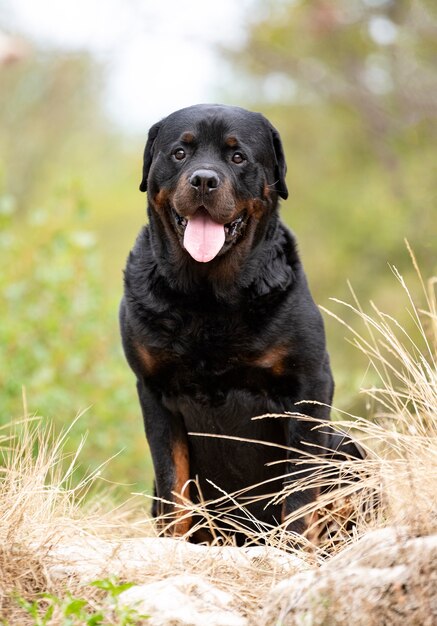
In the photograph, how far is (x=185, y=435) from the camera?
426cm

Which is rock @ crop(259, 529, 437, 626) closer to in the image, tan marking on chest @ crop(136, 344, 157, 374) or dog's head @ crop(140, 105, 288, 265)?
tan marking on chest @ crop(136, 344, 157, 374)

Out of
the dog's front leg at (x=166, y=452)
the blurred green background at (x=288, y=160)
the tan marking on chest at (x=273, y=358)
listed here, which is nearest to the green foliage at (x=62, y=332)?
the blurred green background at (x=288, y=160)

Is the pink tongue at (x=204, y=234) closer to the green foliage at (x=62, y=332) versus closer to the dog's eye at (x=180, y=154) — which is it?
the dog's eye at (x=180, y=154)

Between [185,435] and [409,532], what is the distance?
4.88ft

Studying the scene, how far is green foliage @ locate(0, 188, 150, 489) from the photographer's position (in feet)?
23.1

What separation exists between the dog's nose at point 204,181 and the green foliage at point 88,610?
59.4 inches

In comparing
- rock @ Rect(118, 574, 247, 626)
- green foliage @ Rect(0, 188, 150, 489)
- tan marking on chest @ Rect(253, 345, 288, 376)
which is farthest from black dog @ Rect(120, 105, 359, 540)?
green foliage @ Rect(0, 188, 150, 489)

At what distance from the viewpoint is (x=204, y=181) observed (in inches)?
153

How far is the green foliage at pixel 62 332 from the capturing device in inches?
277

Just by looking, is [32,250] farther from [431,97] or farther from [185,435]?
[431,97]

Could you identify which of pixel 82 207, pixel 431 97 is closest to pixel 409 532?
pixel 82 207

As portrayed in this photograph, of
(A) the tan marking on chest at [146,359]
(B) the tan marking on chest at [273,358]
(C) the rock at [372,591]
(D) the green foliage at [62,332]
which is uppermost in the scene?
(B) the tan marking on chest at [273,358]

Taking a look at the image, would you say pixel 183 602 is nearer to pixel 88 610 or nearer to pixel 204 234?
pixel 88 610

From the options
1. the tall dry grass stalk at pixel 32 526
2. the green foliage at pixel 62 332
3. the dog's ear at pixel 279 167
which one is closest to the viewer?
the tall dry grass stalk at pixel 32 526
